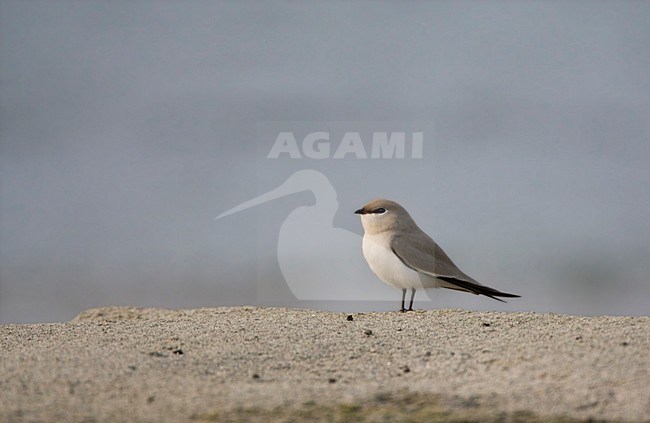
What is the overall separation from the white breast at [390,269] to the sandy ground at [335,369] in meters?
0.70

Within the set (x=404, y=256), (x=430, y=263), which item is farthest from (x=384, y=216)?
(x=430, y=263)

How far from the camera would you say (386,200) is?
8.78 m

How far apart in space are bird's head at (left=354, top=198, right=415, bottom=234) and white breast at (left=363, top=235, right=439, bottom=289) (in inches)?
4.7

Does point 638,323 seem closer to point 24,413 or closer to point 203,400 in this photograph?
point 203,400

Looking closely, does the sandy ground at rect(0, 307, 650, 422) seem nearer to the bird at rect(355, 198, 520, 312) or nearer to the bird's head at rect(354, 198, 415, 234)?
the bird at rect(355, 198, 520, 312)

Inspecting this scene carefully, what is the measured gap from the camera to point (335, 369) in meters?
5.61

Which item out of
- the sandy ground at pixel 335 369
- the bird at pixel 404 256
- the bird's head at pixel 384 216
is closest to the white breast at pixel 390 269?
the bird at pixel 404 256

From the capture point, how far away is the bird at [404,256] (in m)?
8.48

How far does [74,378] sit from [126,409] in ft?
2.64

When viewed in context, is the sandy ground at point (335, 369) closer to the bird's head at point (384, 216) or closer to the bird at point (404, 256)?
the bird at point (404, 256)

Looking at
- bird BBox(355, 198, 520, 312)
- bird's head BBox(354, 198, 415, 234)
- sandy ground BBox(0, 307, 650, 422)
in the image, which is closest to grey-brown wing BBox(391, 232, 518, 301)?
bird BBox(355, 198, 520, 312)

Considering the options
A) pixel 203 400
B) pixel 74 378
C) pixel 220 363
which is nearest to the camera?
pixel 203 400

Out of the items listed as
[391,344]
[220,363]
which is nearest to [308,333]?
[391,344]

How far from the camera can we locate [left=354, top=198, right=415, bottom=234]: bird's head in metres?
8.70
